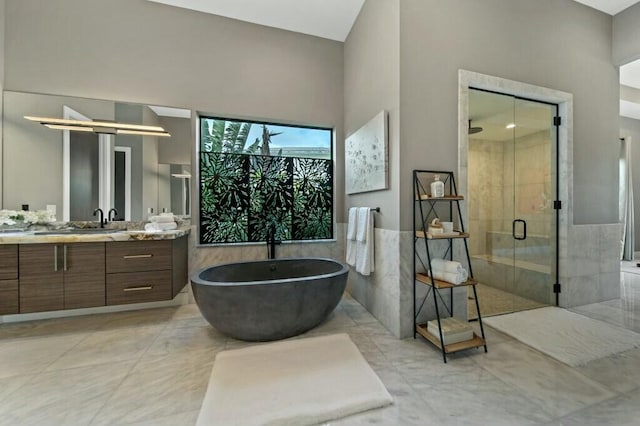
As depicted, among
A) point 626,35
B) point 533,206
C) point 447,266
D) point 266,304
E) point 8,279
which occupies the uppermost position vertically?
point 626,35

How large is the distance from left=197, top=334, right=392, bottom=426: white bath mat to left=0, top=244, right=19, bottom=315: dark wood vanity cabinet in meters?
1.86

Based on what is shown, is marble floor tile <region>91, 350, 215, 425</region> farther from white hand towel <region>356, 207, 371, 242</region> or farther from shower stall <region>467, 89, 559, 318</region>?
shower stall <region>467, 89, 559, 318</region>

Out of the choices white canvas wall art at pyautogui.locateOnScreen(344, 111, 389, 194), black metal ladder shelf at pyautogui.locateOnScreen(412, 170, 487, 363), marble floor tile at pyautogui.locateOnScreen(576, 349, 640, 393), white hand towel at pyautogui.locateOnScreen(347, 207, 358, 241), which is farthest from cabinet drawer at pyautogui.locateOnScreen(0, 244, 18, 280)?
marble floor tile at pyautogui.locateOnScreen(576, 349, 640, 393)

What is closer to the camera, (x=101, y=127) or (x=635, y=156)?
(x=101, y=127)

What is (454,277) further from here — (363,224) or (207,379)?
(207,379)

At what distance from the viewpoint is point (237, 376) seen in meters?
1.61

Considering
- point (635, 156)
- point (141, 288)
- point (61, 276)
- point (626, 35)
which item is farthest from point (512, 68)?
point (635, 156)

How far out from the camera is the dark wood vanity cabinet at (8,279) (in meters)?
2.06

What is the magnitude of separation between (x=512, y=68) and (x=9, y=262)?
486 centimetres

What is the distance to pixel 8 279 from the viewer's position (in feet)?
6.81

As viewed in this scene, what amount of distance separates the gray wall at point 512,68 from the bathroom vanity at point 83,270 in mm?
2310

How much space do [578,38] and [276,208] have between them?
3.96 m

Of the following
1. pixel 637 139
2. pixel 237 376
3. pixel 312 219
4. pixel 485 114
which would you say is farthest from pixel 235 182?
pixel 637 139

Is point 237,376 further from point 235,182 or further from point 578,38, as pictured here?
point 578,38
